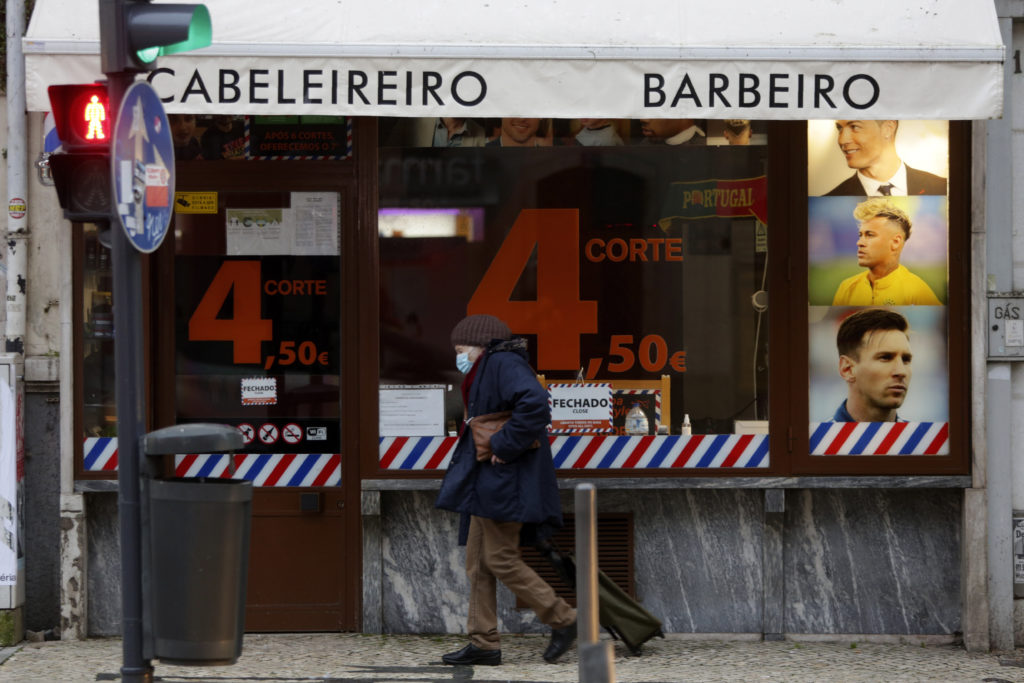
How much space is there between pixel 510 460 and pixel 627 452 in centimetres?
110

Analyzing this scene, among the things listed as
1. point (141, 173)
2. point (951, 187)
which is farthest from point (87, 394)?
point (951, 187)

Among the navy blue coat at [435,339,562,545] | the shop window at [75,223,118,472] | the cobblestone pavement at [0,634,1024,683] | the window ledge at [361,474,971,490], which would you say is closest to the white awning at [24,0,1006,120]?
the shop window at [75,223,118,472]

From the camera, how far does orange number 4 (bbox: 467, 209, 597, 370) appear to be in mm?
7574

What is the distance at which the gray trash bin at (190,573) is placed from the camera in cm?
475

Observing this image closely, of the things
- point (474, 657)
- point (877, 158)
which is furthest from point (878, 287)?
point (474, 657)

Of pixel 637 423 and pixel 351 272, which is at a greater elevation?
pixel 351 272

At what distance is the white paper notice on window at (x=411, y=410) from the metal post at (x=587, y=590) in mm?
2834

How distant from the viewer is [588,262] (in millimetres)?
7574

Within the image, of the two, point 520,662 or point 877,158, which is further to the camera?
point 877,158

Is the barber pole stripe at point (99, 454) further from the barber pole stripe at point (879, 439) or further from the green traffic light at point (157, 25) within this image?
the barber pole stripe at point (879, 439)

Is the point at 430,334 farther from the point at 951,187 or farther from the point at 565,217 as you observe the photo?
the point at 951,187

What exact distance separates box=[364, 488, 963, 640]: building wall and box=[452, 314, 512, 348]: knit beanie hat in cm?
113

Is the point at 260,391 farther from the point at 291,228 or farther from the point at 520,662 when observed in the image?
the point at 520,662

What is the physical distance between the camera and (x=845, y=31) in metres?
6.86
